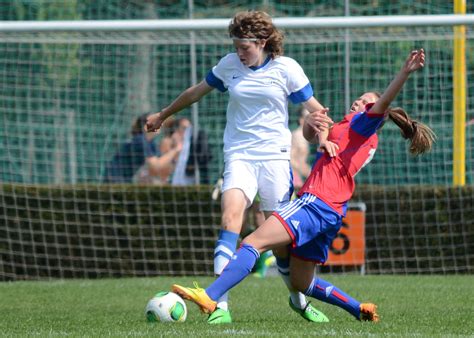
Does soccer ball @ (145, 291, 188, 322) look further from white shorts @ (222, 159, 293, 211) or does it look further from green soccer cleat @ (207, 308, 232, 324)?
white shorts @ (222, 159, 293, 211)

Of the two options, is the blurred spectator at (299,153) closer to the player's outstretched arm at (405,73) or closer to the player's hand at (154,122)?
the player's hand at (154,122)

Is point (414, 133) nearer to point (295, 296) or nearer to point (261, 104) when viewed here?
point (261, 104)

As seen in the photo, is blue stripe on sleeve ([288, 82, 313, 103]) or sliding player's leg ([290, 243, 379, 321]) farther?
blue stripe on sleeve ([288, 82, 313, 103])

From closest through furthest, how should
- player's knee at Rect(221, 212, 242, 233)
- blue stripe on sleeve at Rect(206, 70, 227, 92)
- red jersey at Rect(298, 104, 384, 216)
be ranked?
red jersey at Rect(298, 104, 384, 216) < player's knee at Rect(221, 212, 242, 233) < blue stripe on sleeve at Rect(206, 70, 227, 92)

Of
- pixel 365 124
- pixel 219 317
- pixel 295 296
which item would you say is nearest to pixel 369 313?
pixel 295 296

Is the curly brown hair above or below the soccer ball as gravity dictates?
above

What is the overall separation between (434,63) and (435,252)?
2.32 meters

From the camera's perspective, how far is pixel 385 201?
13.0 metres

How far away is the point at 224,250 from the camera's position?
717 cm

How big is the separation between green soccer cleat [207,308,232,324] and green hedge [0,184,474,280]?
5.93 meters

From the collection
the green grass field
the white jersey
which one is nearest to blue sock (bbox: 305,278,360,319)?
the green grass field

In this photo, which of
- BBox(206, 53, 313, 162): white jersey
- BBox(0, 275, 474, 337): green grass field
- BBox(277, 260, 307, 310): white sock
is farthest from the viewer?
BBox(206, 53, 313, 162): white jersey

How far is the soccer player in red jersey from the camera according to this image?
662cm

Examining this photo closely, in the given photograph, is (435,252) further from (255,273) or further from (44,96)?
(44,96)
